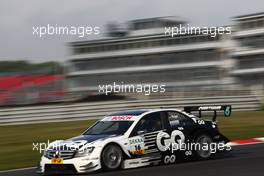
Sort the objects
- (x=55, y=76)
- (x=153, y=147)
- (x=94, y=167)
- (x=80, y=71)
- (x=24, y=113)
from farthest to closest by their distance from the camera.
Answer: (x=80, y=71) < (x=55, y=76) < (x=24, y=113) < (x=153, y=147) < (x=94, y=167)

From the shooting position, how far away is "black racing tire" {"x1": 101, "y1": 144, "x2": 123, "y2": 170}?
36.6ft

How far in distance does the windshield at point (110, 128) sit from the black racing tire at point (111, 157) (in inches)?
20.3

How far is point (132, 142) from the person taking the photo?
11633 mm

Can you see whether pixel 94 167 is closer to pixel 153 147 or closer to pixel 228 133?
pixel 153 147

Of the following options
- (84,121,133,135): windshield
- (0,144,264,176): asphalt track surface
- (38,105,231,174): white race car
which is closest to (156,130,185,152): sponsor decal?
(38,105,231,174): white race car

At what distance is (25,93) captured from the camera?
3312 cm

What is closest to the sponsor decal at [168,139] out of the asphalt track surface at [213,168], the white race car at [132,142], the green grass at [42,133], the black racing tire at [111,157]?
the white race car at [132,142]

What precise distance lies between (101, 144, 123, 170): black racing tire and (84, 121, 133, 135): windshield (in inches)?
20.3

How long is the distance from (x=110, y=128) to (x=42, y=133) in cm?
1049

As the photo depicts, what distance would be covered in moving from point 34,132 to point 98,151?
12099 mm

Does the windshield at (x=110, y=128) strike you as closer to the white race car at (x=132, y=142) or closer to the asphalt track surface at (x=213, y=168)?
the white race car at (x=132, y=142)

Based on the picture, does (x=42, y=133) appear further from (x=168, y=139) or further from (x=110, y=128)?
(x=168, y=139)

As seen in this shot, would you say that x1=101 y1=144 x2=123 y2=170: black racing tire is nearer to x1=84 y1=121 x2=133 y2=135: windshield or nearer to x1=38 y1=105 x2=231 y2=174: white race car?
x1=38 y1=105 x2=231 y2=174: white race car

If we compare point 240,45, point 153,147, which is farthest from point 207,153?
point 240,45
